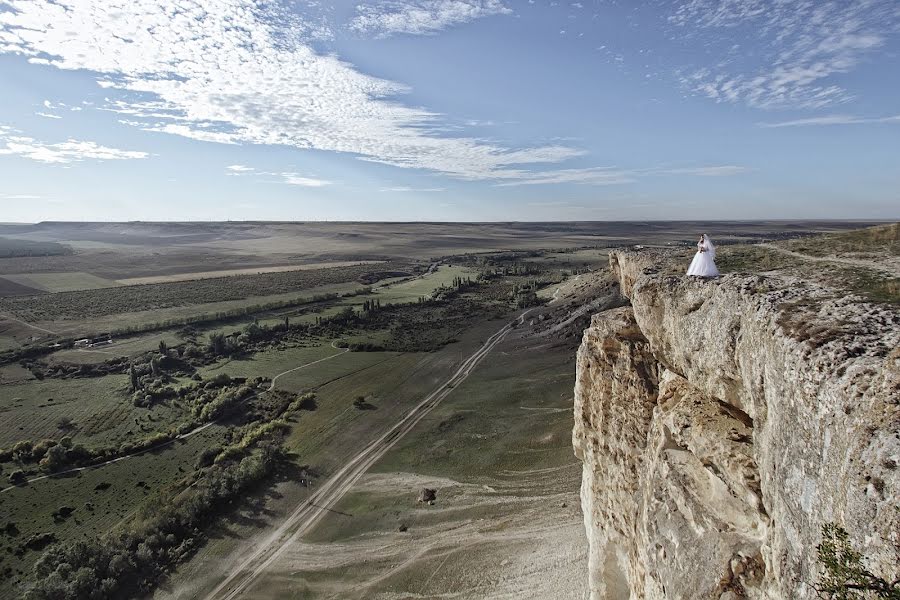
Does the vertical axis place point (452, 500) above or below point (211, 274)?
below

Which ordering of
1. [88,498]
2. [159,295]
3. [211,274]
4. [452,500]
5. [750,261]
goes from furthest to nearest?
[211,274] < [159,295] < [88,498] < [452,500] < [750,261]

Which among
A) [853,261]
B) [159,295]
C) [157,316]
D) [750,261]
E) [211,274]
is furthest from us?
[211,274]

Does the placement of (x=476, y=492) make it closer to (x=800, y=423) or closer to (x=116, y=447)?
(x=800, y=423)

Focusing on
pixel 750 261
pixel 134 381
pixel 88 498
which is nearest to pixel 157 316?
pixel 134 381

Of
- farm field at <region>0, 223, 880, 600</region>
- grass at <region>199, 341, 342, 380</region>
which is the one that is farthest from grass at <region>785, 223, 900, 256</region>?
grass at <region>199, 341, 342, 380</region>

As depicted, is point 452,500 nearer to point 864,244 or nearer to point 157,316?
point 864,244

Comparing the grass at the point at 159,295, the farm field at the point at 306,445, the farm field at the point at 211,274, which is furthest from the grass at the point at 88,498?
the farm field at the point at 211,274

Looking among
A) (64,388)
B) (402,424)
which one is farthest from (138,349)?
A: (402,424)
